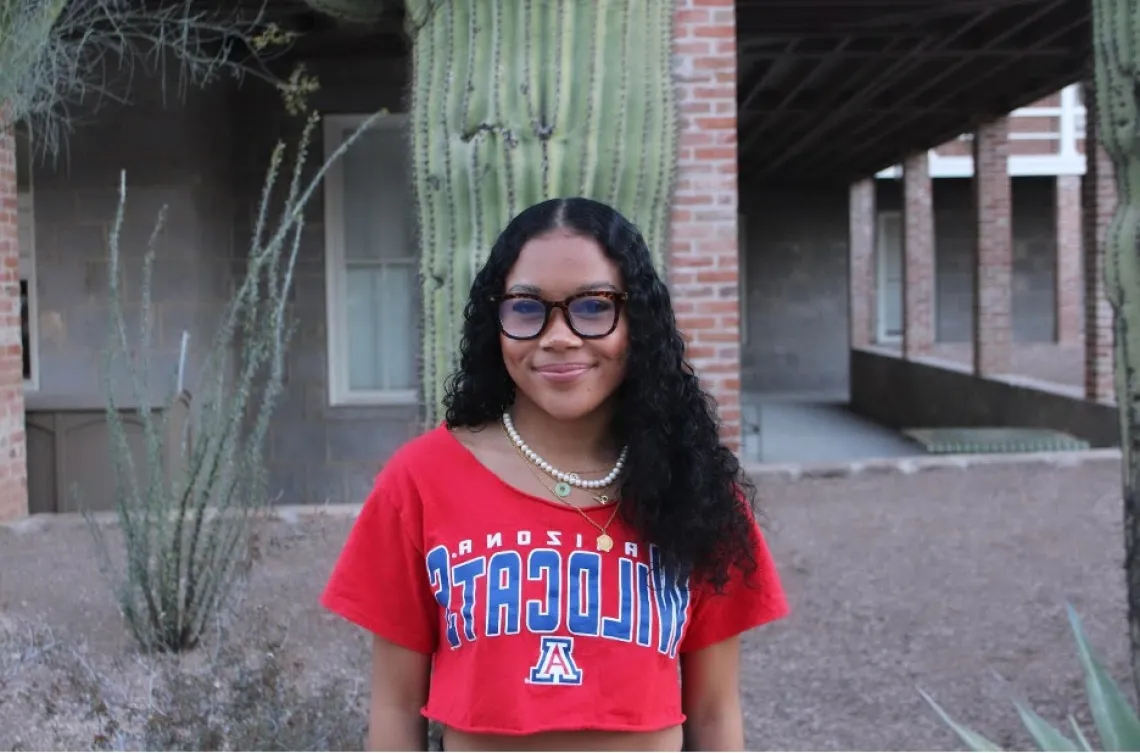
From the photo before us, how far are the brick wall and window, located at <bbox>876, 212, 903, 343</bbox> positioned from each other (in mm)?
14560

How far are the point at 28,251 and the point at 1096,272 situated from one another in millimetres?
9146

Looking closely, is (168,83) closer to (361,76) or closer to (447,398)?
(361,76)

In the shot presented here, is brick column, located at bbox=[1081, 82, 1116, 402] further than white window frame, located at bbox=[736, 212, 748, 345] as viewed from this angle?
No

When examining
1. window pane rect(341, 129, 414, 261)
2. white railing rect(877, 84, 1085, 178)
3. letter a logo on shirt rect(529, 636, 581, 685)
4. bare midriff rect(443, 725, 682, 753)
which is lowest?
bare midriff rect(443, 725, 682, 753)

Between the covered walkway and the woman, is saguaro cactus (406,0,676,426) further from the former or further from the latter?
the covered walkway

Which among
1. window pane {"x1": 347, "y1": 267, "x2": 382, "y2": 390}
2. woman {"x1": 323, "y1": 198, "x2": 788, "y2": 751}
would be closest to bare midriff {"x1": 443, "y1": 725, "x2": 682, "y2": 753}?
woman {"x1": 323, "y1": 198, "x2": 788, "y2": 751}

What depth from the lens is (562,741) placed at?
1591 millimetres

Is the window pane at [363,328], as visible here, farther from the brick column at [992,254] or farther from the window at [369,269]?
the brick column at [992,254]

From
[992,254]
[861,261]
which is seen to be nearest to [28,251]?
[992,254]

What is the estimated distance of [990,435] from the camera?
11422mm

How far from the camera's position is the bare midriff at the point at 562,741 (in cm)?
159

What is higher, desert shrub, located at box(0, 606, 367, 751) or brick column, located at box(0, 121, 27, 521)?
brick column, located at box(0, 121, 27, 521)

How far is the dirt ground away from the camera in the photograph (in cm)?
426

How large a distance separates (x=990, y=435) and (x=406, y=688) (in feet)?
34.6
